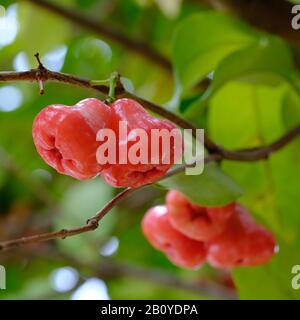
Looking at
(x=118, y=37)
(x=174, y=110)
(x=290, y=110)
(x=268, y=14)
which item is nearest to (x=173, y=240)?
(x=174, y=110)

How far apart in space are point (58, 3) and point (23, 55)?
5.5 inches

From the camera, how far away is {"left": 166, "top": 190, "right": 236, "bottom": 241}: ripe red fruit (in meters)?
1.01

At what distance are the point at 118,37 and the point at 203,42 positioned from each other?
1.25ft

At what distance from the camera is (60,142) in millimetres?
724

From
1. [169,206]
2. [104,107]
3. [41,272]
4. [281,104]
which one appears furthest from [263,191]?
[41,272]

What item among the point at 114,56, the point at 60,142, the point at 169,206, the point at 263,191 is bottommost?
the point at 60,142

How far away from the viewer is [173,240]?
41.7 inches

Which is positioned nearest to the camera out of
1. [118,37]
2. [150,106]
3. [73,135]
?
[73,135]

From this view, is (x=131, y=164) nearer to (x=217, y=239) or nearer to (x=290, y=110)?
(x=217, y=239)

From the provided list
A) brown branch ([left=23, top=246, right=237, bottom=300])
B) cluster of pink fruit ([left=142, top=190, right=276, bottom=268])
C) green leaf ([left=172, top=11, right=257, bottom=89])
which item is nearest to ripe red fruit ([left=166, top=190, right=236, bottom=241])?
cluster of pink fruit ([left=142, top=190, right=276, bottom=268])

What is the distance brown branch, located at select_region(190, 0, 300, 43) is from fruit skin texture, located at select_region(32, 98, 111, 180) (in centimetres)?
60

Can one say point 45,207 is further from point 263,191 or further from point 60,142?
point 60,142

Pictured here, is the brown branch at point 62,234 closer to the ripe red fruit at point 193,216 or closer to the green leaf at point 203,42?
the ripe red fruit at point 193,216

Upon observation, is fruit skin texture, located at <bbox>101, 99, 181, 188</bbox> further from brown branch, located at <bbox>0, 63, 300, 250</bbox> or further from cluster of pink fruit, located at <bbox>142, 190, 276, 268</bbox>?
cluster of pink fruit, located at <bbox>142, 190, 276, 268</bbox>
